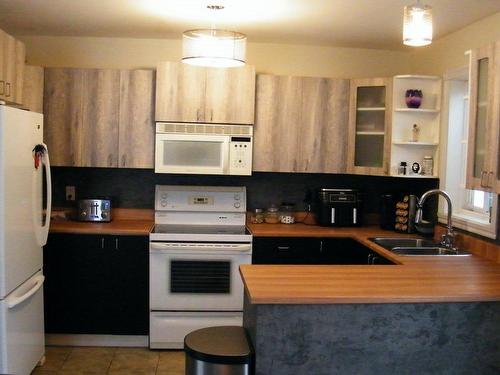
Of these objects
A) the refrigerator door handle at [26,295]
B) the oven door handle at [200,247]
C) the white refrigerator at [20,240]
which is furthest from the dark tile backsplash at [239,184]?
the refrigerator door handle at [26,295]

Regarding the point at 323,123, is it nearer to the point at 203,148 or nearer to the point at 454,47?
the point at 203,148

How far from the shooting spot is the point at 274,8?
3.61 m

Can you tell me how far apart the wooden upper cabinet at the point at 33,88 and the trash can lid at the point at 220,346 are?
7.89ft

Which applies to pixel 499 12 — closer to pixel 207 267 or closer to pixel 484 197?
pixel 484 197

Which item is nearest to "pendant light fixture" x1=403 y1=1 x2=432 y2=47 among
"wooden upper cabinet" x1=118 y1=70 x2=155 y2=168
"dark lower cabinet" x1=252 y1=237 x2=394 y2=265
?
"dark lower cabinet" x1=252 y1=237 x2=394 y2=265

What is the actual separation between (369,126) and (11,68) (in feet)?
8.60

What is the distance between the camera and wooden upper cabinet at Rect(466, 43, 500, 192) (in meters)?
2.88

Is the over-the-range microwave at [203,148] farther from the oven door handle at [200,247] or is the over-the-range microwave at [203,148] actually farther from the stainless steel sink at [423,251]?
the stainless steel sink at [423,251]

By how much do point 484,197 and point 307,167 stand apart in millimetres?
1335

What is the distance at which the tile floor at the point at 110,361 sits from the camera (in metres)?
3.87

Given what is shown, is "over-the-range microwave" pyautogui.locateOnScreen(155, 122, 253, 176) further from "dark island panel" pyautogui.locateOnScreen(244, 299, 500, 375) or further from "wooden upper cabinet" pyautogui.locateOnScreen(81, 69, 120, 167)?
"dark island panel" pyautogui.locateOnScreen(244, 299, 500, 375)

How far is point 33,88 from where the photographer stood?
4.29m

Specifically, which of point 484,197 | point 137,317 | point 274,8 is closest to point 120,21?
point 274,8

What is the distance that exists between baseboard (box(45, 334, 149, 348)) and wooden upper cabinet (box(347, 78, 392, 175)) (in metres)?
2.09
